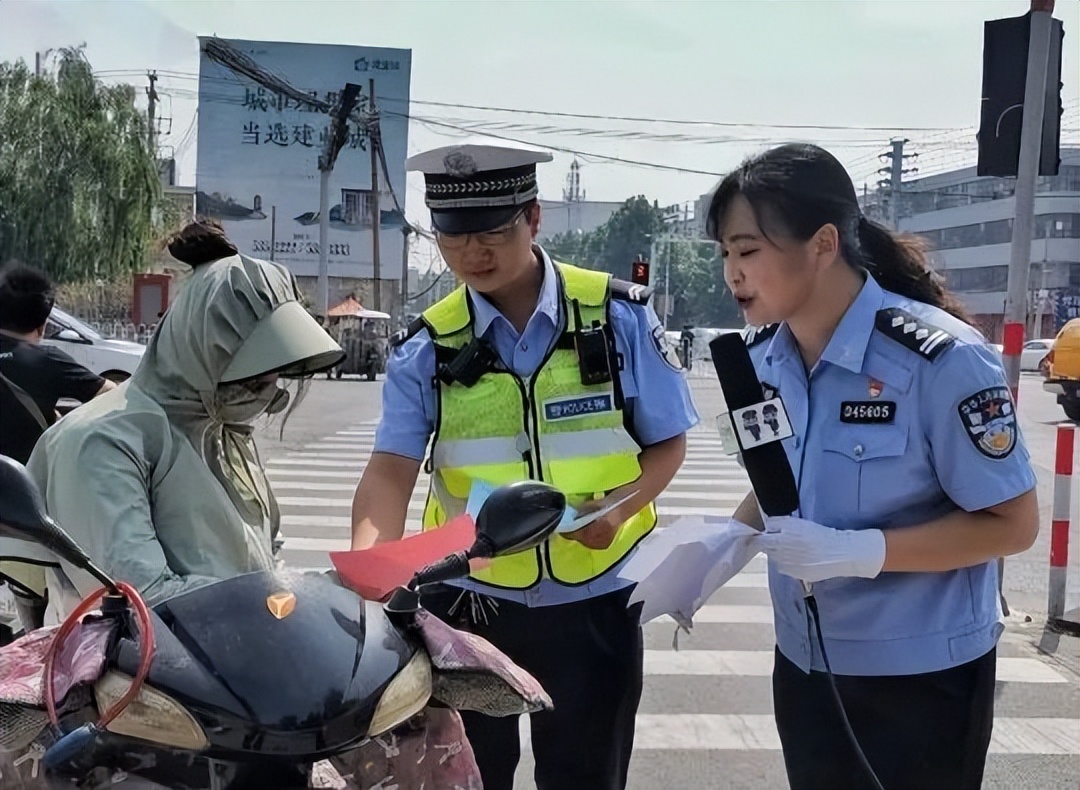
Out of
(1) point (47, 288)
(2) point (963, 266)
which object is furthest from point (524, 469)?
(1) point (47, 288)

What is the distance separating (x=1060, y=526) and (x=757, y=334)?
4198 mm

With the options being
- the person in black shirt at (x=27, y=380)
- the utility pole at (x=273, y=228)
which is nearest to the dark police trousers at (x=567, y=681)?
the person in black shirt at (x=27, y=380)

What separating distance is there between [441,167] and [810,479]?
0.96 metres

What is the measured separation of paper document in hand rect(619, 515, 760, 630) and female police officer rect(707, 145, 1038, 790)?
7cm

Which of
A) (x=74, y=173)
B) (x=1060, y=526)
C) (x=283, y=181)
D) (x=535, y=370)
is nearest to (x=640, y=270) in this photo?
(x=1060, y=526)

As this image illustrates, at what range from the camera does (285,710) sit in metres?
1.13

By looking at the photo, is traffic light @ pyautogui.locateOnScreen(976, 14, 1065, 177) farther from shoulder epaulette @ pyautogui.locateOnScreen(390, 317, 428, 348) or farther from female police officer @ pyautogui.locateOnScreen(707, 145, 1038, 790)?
shoulder epaulette @ pyautogui.locateOnScreen(390, 317, 428, 348)

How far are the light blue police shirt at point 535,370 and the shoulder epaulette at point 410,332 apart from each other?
15 millimetres

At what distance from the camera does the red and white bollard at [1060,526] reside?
561 cm

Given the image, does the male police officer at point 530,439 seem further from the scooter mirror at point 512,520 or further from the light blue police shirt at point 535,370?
the scooter mirror at point 512,520

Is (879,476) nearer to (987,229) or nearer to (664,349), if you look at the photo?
(664,349)

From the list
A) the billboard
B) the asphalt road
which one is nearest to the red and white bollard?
the asphalt road

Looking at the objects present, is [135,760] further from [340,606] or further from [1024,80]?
[1024,80]

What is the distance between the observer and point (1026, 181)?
449 cm
